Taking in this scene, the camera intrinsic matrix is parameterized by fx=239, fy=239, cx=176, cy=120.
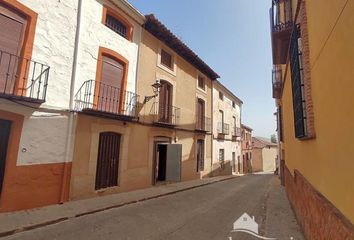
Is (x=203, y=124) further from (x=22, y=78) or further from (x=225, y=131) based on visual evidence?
(x=22, y=78)

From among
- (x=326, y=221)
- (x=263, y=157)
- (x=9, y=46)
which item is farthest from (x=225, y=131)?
(x=326, y=221)

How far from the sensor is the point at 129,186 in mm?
9945

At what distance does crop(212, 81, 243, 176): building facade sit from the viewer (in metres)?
19.6

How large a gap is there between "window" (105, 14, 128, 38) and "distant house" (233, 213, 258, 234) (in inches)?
333

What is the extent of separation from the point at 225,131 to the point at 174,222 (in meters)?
16.3

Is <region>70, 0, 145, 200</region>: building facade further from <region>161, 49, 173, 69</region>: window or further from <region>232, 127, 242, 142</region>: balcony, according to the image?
<region>232, 127, 242, 142</region>: balcony

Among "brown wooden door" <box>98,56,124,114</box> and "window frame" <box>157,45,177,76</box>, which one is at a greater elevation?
"window frame" <box>157,45,177,76</box>

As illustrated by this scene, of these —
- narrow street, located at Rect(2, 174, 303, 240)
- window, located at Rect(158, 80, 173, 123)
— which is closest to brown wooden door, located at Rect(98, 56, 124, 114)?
window, located at Rect(158, 80, 173, 123)

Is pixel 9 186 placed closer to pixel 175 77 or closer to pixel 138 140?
pixel 138 140

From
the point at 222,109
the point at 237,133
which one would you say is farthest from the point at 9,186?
the point at 237,133

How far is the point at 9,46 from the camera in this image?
643 centimetres

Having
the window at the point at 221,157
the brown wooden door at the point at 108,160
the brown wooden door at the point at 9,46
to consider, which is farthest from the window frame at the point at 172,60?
the window at the point at 221,157

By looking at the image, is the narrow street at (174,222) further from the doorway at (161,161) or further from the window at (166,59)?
the window at (166,59)

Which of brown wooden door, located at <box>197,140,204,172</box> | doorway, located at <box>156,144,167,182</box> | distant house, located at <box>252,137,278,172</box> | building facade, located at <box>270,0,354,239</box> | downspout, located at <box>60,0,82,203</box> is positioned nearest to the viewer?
building facade, located at <box>270,0,354,239</box>
